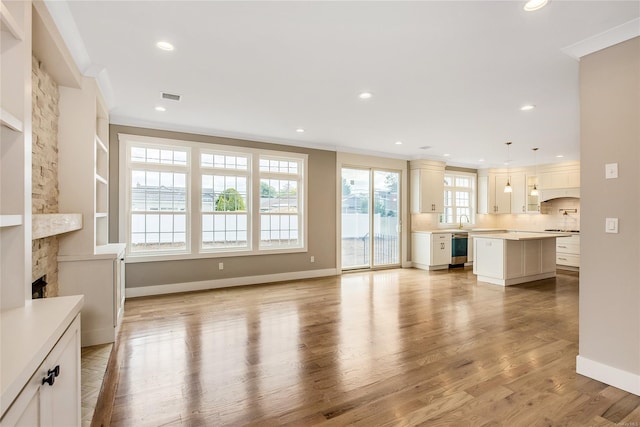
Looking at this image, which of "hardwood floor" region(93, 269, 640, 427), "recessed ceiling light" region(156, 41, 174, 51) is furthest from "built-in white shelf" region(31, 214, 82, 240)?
"recessed ceiling light" region(156, 41, 174, 51)

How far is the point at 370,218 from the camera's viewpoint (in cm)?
719

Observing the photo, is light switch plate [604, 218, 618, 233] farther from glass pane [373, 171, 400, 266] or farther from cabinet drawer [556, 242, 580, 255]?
cabinet drawer [556, 242, 580, 255]

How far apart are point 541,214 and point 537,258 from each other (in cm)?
290

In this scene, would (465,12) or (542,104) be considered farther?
(542,104)

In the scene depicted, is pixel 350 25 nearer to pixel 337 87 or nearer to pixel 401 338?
pixel 337 87

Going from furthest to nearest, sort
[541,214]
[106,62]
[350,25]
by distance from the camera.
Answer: [541,214] → [106,62] → [350,25]

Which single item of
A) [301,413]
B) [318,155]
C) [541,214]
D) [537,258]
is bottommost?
[301,413]

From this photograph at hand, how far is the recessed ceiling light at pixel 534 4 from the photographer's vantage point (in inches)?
79.2

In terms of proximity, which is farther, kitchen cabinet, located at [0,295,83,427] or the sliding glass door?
the sliding glass door

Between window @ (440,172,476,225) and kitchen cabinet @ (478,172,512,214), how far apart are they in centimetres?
33

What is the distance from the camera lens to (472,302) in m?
4.62

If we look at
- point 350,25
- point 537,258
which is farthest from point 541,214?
point 350,25

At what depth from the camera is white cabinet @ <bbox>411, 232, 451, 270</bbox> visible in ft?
23.8

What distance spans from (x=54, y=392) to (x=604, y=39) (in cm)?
397
